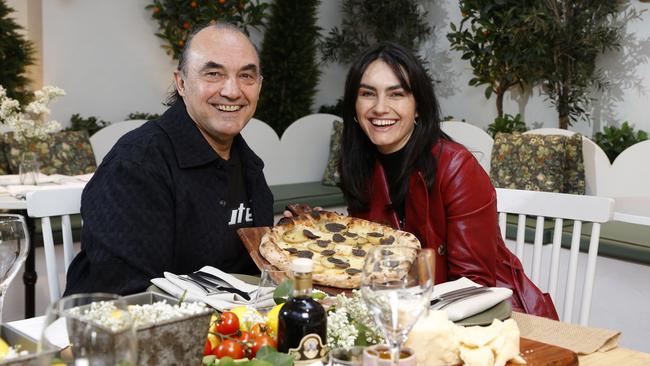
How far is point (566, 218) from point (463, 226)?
1.04 feet

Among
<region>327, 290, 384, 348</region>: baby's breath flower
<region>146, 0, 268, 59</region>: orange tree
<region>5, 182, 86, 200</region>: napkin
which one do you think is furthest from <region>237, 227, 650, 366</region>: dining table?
<region>146, 0, 268, 59</region>: orange tree

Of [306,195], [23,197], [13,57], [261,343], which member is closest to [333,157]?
[306,195]

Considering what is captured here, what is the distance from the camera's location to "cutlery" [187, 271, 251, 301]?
1370 millimetres

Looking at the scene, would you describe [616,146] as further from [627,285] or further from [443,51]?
[443,51]

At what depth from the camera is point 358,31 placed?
685 cm

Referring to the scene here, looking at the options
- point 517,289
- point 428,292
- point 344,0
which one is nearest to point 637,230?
point 517,289

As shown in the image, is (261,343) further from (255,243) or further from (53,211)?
(53,211)

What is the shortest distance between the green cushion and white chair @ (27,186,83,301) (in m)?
2.95

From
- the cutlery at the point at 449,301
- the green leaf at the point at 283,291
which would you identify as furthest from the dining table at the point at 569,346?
the green leaf at the point at 283,291

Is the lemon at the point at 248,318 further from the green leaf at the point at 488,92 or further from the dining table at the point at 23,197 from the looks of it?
the green leaf at the point at 488,92

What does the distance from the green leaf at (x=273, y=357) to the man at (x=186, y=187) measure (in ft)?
2.35

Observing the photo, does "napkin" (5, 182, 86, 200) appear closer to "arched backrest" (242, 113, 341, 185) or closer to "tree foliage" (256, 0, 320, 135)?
"arched backrest" (242, 113, 341, 185)

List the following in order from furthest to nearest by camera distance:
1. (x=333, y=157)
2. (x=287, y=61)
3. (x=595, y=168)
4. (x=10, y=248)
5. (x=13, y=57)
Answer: (x=287, y=61), (x=333, y=157), (x=13, y=57), (x=595, y=168), (x=10, y=248)

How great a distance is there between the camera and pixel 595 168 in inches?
173
